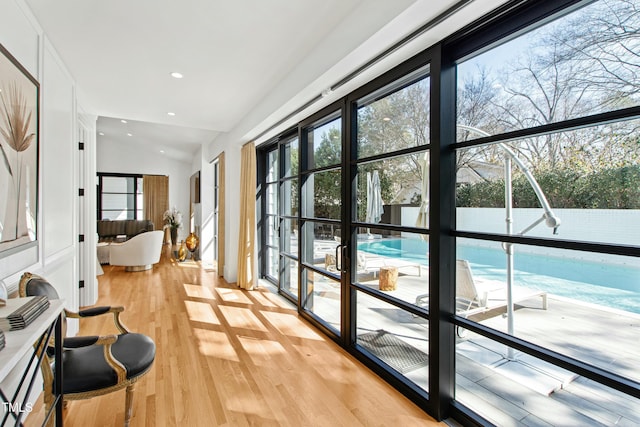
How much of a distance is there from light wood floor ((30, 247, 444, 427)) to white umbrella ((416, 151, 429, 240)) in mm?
1168

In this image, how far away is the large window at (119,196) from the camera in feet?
28.7

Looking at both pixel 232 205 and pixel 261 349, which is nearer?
pixel 261 349

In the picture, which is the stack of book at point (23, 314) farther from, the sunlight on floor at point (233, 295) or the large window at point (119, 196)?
the large window at point (119, 196)

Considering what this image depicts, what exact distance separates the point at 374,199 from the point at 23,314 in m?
2.11

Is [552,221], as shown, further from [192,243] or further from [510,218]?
[192,243]

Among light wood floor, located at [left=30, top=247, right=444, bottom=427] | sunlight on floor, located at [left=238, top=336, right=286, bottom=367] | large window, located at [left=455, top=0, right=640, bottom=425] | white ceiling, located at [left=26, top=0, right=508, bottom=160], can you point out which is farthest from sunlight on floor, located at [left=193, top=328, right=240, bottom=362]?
white ceiling, located at [left=26, top=0, right=508, bottom=160]

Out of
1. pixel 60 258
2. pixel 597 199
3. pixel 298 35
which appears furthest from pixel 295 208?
pixel 597 199

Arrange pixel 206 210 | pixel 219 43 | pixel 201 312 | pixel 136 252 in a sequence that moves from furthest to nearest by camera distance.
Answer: pixel 206 210
pixel 136 252
pixel 201 312
pixel 219 43

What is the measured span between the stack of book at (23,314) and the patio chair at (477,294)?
203 centimetres

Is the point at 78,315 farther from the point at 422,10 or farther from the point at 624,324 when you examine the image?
the point at 624,324

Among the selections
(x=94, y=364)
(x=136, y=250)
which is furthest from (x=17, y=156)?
(x=136, y=250)

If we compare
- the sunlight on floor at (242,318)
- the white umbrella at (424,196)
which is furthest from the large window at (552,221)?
the sunlight on floor at (242,318)

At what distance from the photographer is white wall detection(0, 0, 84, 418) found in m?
1.77

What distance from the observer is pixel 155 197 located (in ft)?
30.5
